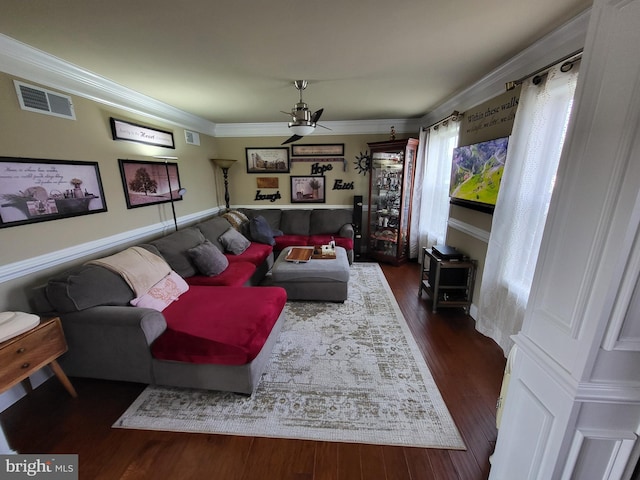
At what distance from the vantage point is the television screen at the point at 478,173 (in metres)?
2.31

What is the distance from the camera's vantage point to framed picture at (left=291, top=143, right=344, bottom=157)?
476 cm

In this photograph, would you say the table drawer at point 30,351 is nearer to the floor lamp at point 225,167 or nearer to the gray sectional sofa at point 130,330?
the gray sectional sofa at point 130,330

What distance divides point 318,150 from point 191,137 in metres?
2.17

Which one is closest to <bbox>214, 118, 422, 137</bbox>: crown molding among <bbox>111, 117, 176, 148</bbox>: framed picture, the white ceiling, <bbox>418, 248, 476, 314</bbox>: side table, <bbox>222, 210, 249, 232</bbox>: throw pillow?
<bbox>111, 117, 176, 148</bbox>: framed picture

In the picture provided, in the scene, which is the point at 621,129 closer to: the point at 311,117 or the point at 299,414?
the point at 299,414

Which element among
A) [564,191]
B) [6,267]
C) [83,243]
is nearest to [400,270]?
[564,191]

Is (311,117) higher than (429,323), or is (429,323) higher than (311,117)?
(311,117)

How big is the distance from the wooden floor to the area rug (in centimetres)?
6

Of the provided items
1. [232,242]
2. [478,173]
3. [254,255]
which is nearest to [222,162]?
[232,242]

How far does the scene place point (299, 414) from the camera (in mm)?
1675

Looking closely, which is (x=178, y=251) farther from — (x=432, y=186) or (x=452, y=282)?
(x=432, y=186)

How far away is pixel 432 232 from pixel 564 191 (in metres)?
3.30

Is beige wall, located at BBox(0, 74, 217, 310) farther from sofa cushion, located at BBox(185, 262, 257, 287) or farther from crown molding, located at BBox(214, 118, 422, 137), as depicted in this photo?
crown molding, located at BBox(214, 118, 422, 137)

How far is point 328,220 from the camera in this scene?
4.68 meters
